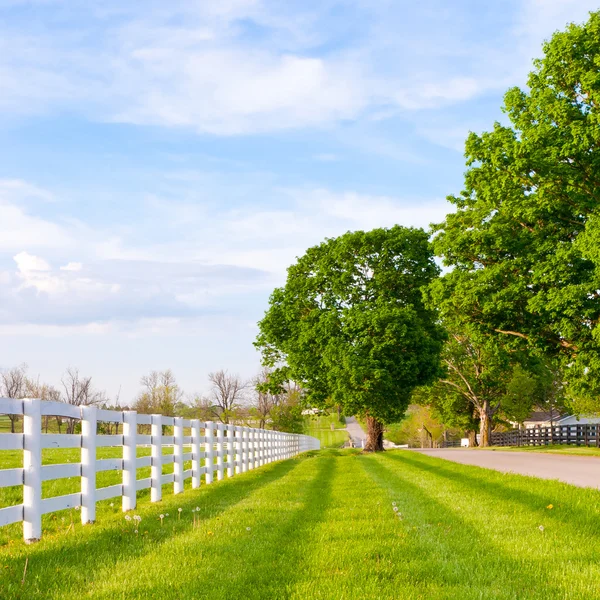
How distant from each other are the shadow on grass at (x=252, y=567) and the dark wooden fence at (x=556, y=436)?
41.3m

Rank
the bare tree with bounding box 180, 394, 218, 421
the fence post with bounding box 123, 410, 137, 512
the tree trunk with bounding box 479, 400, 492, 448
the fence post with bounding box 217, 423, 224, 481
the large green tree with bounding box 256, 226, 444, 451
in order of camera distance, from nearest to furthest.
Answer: the fence post with bounding box 123, 410, 137, 512
the fence post with bounding box 217, 423, 224, 481
the large green tree with bounding box 256, 226, 444, 451
the tree trunk with bounding box 479, 400, 492, 448
the bare tree with bounding box 180, 394, 218, 421

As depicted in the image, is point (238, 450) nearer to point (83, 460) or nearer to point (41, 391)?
point (83, 460)

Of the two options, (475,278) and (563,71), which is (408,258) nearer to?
(475,278)

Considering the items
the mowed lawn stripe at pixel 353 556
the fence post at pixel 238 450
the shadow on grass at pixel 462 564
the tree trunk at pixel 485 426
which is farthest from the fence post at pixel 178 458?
the tree trunk at pixel 485 426

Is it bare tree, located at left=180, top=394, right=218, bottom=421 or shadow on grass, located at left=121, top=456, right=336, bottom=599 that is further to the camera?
bare tree, located at left=180, top=394, right=218, bottom=421

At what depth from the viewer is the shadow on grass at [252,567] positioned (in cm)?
507

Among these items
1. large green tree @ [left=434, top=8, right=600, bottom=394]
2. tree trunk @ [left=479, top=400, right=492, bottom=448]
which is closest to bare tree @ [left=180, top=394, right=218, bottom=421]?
tree trunk @ [left=479, top=400, right=492, bottom=448]

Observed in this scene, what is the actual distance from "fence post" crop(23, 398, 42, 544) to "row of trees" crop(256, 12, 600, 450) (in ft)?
65.9

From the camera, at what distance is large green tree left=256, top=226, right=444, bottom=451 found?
1396 inches

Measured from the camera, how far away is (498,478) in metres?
14.5

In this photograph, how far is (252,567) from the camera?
5.90m

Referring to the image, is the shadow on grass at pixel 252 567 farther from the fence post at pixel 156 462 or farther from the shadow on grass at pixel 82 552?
the fence post at pixel 156 462

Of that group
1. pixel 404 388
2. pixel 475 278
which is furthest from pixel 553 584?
pixel 404 388

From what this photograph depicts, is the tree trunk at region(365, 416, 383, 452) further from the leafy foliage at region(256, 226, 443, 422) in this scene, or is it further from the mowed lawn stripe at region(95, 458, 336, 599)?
the mowed lawn stripe at region(95, 458, 336, 599)
